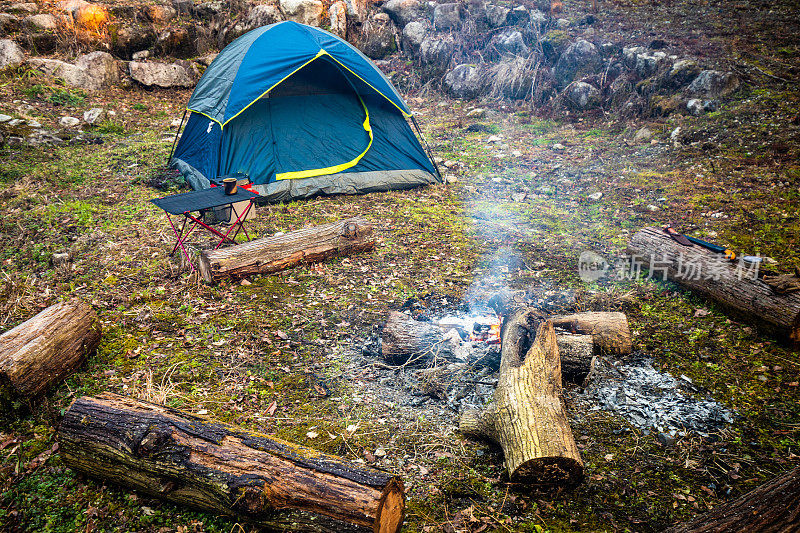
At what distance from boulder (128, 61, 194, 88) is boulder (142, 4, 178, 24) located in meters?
1.54

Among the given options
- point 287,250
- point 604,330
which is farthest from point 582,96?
point 287,250

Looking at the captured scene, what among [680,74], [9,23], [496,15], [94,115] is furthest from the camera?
[496,15]

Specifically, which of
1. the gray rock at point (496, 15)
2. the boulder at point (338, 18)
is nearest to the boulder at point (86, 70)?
the boulder at point (338, 18)

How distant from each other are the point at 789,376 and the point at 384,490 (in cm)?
329

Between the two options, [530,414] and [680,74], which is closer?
[530,414]

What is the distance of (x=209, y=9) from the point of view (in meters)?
12.0

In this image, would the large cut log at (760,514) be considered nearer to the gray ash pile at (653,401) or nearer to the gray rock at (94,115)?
the gray ash pile at (653,401)

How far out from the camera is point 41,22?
33.5 feet

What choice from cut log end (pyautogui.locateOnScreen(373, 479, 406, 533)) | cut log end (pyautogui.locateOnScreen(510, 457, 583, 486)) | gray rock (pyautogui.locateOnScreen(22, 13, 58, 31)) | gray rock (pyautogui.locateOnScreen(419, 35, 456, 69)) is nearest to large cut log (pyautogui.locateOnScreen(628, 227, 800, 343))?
cut log end (pyautogui.locateOnScreen(510, 457, 583, 486))

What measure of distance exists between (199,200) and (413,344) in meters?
2.99

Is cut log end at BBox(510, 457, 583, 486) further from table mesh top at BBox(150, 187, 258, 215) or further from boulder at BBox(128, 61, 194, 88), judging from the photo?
boulder at BBox(128, 61, 194, 88)

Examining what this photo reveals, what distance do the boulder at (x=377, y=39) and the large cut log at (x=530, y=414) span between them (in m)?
11.0

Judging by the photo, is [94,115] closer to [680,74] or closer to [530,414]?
[530,414]

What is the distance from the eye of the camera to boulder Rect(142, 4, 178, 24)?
449 inches
